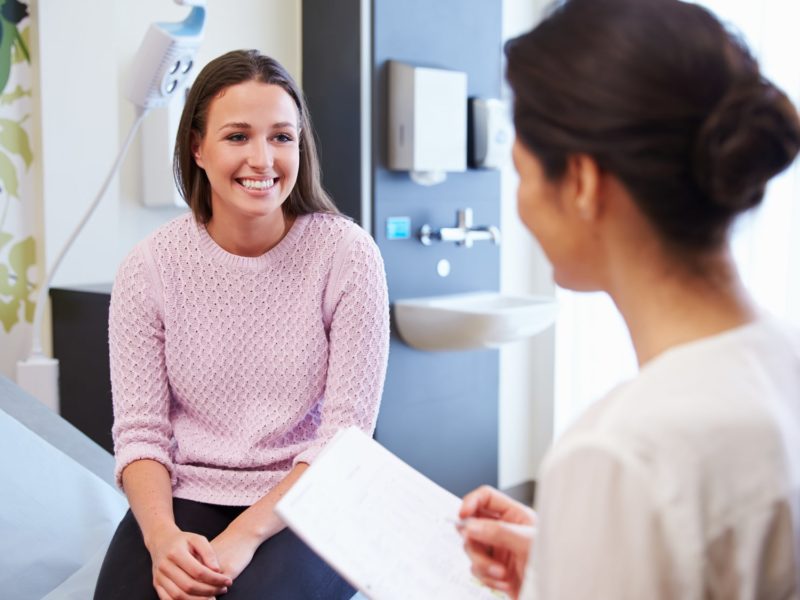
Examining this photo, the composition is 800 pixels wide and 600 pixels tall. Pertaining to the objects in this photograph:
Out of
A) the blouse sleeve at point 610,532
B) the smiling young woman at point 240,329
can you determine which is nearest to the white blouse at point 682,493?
the blouse sleeve at point 610,532

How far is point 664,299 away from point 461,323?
175 centimetres

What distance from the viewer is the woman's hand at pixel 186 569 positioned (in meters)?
1.15

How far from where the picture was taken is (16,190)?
2119 mm

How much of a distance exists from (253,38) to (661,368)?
7.12ft

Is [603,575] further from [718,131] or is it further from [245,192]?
[245,192]

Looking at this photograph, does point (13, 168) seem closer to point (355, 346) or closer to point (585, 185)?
point (355, 346)

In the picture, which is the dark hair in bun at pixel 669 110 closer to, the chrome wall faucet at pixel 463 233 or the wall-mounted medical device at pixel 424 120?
the wall-mounted medical device at pixel 424 120

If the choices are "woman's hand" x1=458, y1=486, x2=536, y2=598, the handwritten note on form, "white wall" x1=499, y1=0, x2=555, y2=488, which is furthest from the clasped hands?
"white wall" x1=499, y1=0, x2=555, y2=488

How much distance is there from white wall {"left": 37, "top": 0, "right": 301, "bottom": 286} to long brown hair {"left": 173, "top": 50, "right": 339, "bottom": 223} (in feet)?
2.67

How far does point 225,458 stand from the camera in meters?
1.33

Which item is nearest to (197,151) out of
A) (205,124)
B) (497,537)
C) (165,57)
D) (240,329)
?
(205,124)

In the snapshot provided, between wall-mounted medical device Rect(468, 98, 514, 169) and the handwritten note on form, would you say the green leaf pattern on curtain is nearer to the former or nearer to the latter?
wall-mounted medical device Rect(468, 98, 514, 169)

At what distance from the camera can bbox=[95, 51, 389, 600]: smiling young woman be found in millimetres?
1335

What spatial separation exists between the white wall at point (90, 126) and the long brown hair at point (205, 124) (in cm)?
81
